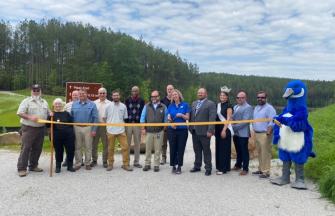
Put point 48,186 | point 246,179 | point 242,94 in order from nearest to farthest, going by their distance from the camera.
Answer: point 48,186
point 246,179
point 242,94

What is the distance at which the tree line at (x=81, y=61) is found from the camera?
6938cm

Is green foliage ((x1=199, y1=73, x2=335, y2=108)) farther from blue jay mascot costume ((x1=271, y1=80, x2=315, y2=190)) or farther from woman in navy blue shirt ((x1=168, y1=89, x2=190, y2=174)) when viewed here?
blue jay mascot costume ((x1=271, y1=80, x2=315, y2=190))

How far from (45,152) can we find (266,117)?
7.04 metres

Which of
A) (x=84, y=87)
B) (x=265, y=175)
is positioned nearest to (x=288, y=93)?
(x=265, y=175)

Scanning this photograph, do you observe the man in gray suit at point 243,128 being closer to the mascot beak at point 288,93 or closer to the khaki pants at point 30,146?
the mascot beak at point 288,93

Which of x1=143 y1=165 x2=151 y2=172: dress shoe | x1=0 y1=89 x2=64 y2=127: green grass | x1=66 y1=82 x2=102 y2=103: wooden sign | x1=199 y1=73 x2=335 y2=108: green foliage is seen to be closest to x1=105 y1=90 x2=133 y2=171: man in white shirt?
x1=143 y1=165 x2=151 y2=172: dress shoe

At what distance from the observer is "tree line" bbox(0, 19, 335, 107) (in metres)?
69.4

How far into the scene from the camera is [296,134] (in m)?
7.96

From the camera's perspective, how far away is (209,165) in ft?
29.5

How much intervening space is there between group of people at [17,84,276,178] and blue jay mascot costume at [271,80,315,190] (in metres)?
0.65

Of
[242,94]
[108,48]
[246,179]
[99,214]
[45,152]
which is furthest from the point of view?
[108,48]

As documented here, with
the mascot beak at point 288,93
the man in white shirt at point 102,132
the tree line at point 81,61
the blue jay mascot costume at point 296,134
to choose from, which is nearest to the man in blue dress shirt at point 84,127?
the man in white shirt at point 102,132

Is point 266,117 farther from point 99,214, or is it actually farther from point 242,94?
point 99,214

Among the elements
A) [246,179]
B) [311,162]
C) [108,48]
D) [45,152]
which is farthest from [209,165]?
[108,48]
